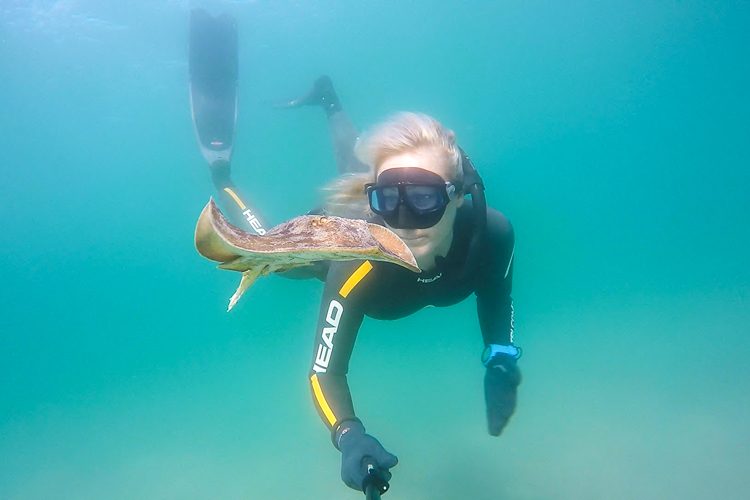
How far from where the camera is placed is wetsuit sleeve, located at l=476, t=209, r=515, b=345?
4.32 metres

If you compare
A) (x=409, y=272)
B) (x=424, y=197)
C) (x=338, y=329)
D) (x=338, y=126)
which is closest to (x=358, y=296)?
(x=338, y=329)

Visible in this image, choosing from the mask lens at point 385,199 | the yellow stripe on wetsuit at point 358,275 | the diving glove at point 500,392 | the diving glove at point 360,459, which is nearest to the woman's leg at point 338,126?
the yellow stripe on wetsuit at point 358,275

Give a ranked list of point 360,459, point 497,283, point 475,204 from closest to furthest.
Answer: point 360,459
point 475,204
point 497,283

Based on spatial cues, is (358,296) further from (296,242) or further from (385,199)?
(296,242)

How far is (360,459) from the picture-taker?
112 inches

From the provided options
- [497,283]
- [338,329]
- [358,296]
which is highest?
[497,283]

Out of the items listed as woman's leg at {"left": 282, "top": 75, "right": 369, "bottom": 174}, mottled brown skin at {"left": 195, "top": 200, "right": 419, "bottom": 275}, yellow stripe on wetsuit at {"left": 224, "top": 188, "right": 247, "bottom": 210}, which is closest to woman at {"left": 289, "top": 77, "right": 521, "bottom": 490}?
mottled brown skin at {"left": 195, "top": 200, "right": 419, "bottom": 275}

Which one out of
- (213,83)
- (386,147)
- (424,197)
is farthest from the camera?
(213,83)

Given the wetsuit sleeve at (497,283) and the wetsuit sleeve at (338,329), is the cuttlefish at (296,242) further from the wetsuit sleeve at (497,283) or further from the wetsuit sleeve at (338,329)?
the wetsuit sleeve at (497,283)

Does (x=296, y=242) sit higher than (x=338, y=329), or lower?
lower

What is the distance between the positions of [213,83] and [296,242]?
38.9ft

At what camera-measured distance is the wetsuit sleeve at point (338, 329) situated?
3.82 m

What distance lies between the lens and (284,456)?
10016mm

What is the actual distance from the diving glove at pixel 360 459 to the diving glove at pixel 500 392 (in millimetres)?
1804
